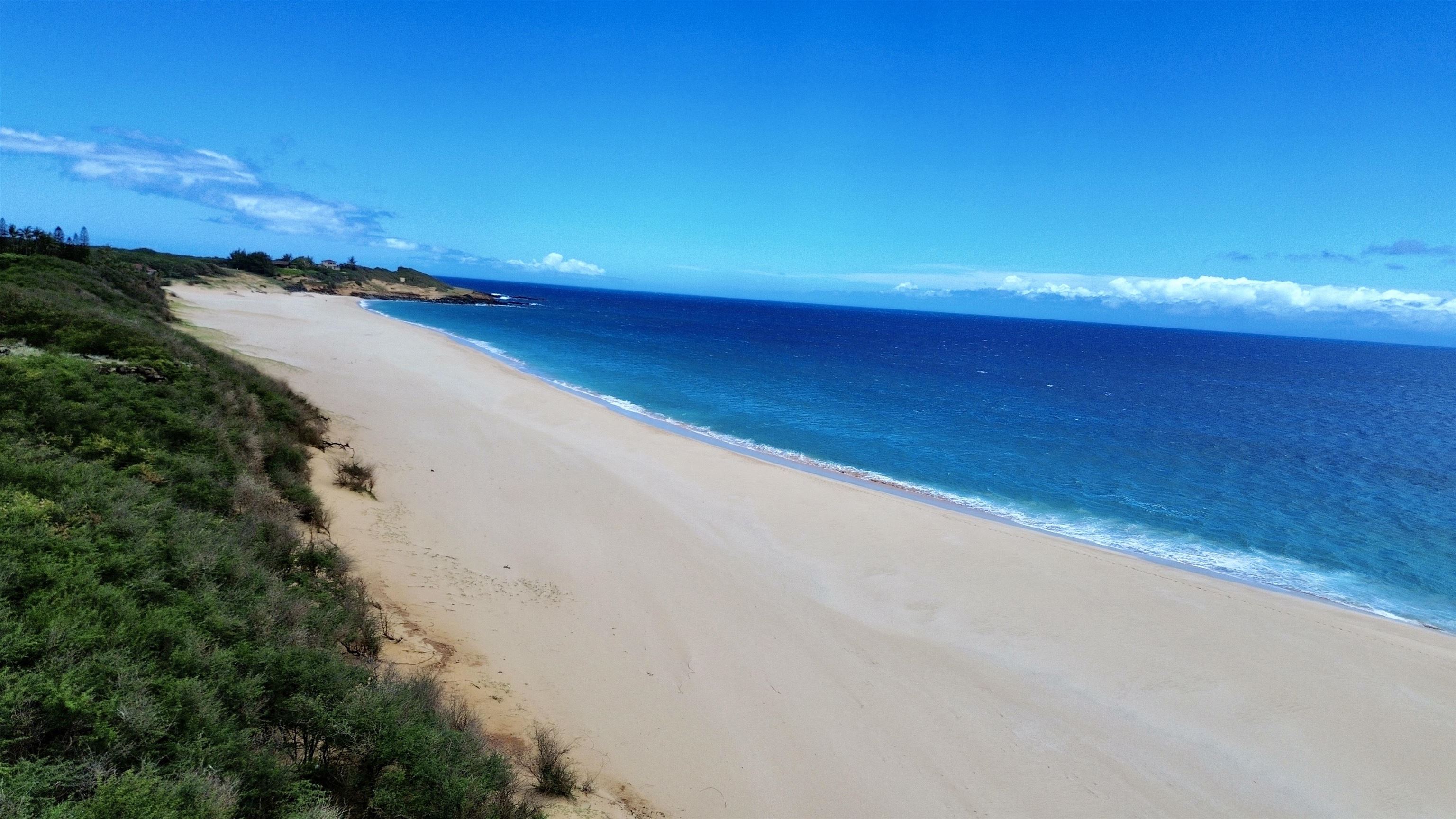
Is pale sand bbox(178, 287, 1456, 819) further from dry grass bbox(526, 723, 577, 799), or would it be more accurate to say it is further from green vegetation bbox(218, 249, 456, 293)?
green vegetation bbox(218, 249, 456, 293)

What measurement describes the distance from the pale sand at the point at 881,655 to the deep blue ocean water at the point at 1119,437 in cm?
392

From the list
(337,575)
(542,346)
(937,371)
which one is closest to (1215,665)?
(337,575)

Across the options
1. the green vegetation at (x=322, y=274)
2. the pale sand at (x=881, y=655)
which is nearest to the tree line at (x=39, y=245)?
the pale sand at (x=881, y=655)

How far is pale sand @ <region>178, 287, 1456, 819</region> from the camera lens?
297 inches

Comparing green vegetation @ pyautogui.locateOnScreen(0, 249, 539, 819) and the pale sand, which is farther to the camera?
the pale sand

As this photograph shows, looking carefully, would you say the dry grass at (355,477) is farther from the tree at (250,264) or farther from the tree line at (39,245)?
the tree at (250,264)

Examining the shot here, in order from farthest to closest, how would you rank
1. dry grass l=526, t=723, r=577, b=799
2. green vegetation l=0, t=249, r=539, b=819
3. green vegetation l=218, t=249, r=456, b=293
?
green vegetation l=218, t=249, r=456, b=293
dry grass l=526, t=723, r=577, b=799
green vegetation l=0, t=249, r=539, b=819

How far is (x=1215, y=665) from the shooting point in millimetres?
10727

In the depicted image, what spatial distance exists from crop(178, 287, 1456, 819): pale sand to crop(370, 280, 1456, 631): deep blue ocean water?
12.9 feet

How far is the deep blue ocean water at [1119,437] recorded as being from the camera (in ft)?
56.6

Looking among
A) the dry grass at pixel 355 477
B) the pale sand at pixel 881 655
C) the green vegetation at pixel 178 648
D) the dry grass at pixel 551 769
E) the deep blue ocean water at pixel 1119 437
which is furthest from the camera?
the deep blue ocean water at pixel 1119 437

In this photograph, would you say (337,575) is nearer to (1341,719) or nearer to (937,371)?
(1341,719)

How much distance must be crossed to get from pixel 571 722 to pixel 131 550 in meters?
4.72

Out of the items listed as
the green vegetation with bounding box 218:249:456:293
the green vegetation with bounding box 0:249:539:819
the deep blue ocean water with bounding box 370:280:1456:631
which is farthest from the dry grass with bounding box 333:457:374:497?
the green vegetation with bounding box 218:249:456:293
